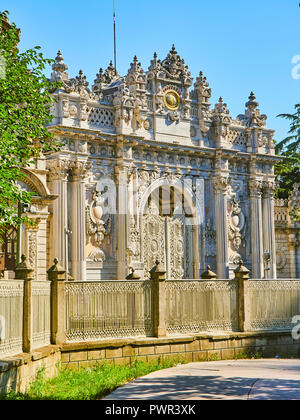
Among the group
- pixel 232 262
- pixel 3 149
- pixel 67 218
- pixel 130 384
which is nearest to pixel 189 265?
pixel 232 262

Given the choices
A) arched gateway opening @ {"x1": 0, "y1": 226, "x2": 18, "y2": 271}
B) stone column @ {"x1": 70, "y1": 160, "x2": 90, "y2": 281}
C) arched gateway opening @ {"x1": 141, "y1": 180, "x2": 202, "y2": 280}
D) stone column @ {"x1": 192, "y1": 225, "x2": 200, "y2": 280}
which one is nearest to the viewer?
arched gateway opening @ {"x1": 0, "y1": 226, "x2": 18, "y2": 271}

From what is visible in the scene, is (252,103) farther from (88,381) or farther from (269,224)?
(88,381)

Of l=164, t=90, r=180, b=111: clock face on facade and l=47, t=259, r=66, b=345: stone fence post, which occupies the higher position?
l=164, t=90, r=180, b=111: clock face on facade

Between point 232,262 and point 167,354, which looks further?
point 232,262

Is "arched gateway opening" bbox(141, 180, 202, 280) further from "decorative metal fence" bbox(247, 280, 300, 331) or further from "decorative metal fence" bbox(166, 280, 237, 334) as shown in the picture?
"decorative metal fence" bbox(166, 280, 237, 334)

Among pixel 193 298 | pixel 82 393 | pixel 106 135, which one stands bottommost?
pixel 82 393

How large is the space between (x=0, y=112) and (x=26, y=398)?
6.40m

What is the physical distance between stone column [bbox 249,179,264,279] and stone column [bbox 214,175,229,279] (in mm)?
1844

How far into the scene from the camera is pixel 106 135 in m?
27.8

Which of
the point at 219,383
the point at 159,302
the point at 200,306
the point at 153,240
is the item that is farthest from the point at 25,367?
the point at 153,240

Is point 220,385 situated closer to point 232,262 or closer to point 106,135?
point 106,135

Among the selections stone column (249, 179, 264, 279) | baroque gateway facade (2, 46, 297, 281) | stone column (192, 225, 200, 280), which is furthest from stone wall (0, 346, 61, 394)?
stone column (249, 179, 264, 279)

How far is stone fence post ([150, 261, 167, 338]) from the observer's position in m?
15.0

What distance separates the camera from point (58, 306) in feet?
44.7
